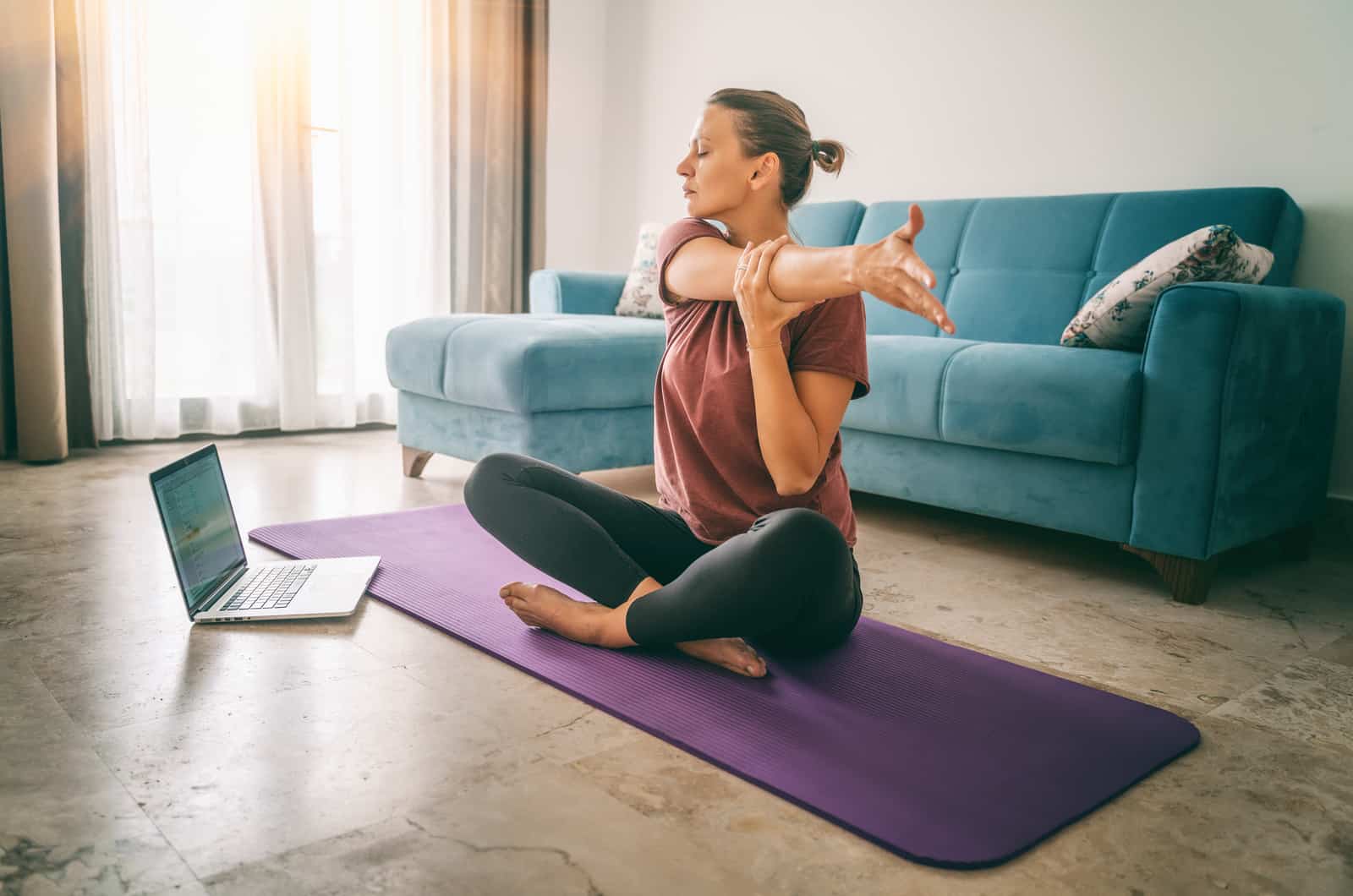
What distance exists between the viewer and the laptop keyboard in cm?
172

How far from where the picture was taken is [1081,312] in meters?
2.32

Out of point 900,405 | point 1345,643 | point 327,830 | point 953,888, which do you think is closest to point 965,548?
point 900,405

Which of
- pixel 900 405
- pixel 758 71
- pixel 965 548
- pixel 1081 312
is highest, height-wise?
pixel 758 71

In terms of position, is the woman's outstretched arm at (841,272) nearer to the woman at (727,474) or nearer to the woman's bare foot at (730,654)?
the woman at (727,474)

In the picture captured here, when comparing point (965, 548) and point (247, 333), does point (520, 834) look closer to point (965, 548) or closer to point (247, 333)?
point (965, 548)

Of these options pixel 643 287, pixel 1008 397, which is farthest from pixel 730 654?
pixel 643 287

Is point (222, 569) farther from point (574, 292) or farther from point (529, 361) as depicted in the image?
point (574, 292)

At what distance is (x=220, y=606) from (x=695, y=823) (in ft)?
3.25

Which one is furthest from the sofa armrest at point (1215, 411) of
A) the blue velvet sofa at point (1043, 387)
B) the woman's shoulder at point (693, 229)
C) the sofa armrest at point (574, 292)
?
the sofa armrest at point (574, 292)

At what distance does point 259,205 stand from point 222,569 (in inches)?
88.2

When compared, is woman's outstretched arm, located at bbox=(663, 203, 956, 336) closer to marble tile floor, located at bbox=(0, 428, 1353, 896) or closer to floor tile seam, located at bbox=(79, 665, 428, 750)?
marble tile floor, located at bbox=(0, 428, 1353, 896)

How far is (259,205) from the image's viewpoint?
3.65m

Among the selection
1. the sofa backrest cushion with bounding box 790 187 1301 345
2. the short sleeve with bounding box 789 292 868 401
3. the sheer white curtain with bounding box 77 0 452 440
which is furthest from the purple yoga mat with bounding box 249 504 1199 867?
the sheer white curtain with bounding box 77 0 452 440

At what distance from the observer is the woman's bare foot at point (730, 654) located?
146 centimetres
